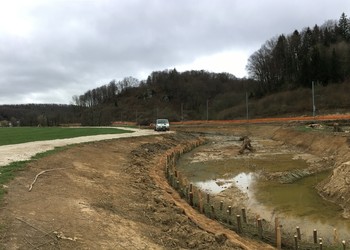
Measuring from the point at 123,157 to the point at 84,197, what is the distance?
44.3 ft

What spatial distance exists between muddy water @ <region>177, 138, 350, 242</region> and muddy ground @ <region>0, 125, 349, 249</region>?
3137mm

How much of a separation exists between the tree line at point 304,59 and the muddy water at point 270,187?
239 feet

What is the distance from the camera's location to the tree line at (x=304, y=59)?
99.1 m

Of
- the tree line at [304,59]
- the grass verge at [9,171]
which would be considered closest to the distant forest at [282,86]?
the tree line at [304,59]

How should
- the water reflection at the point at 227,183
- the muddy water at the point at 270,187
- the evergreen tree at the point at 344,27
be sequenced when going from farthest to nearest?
1. the evergreen tree at the point at 344,27
2. the water reflection at the point at 227,183
3. the muddy water at the point at 270,187

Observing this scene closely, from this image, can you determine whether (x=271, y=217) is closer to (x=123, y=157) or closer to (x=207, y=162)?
(x=123, y=157)

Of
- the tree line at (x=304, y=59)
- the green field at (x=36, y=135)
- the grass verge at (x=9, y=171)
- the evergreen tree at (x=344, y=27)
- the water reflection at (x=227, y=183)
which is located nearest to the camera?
the grass verge at (x=9, y=171)

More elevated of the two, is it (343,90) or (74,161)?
(343,90)

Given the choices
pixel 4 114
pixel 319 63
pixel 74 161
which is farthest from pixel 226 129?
pixel 4 114

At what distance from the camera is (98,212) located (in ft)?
36.9

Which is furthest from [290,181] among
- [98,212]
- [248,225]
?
[98,212]

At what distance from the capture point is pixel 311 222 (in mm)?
13992

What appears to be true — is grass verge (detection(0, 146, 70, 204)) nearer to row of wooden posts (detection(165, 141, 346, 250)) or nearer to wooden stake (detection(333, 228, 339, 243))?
row of wooden posts (detection(165, 141, 346, 250))

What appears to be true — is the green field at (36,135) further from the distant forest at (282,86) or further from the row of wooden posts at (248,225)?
the distant forest at (282,86)
